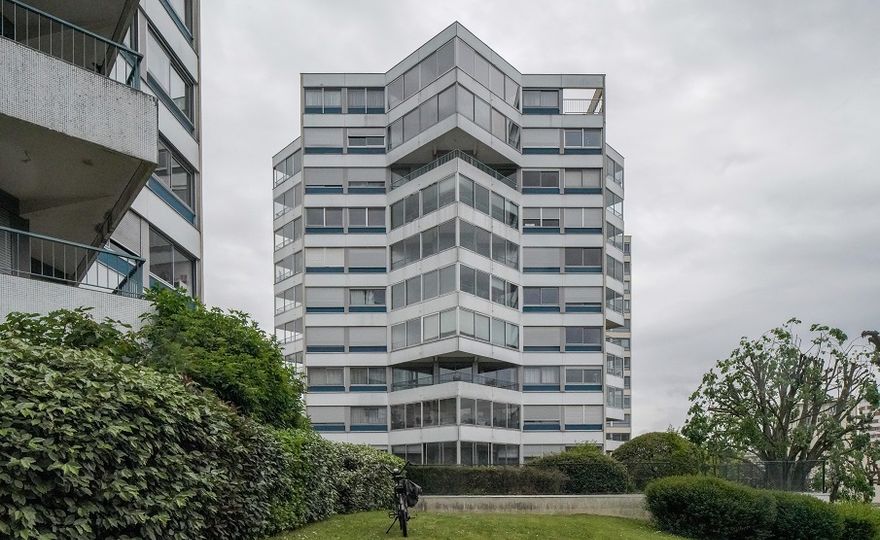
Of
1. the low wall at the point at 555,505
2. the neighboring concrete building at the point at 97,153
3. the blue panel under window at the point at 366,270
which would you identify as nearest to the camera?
the neighboring concrete building at the point at 97,153

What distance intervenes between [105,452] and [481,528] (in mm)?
12840

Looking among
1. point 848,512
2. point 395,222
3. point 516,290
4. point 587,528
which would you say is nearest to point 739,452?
point 848,512

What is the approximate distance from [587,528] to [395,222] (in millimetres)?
30615

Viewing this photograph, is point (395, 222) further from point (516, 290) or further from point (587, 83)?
point (587, 83)

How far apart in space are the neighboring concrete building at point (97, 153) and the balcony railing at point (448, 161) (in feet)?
81.7

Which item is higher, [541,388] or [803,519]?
[541,388]

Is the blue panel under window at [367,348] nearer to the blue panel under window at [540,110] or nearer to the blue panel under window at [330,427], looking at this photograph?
the blue panel under window at [330,427]

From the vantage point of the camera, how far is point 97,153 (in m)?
13.6

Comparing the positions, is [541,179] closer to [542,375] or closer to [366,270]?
[542,375]

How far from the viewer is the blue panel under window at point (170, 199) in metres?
19.1

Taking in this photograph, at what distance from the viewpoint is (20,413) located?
7.87m

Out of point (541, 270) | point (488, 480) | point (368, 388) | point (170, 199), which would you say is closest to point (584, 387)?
point (541, 270)

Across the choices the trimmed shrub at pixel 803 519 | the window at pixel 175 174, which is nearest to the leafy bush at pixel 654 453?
the trimmed shrub at pixel 803 519

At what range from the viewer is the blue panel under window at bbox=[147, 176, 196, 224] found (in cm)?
1909
